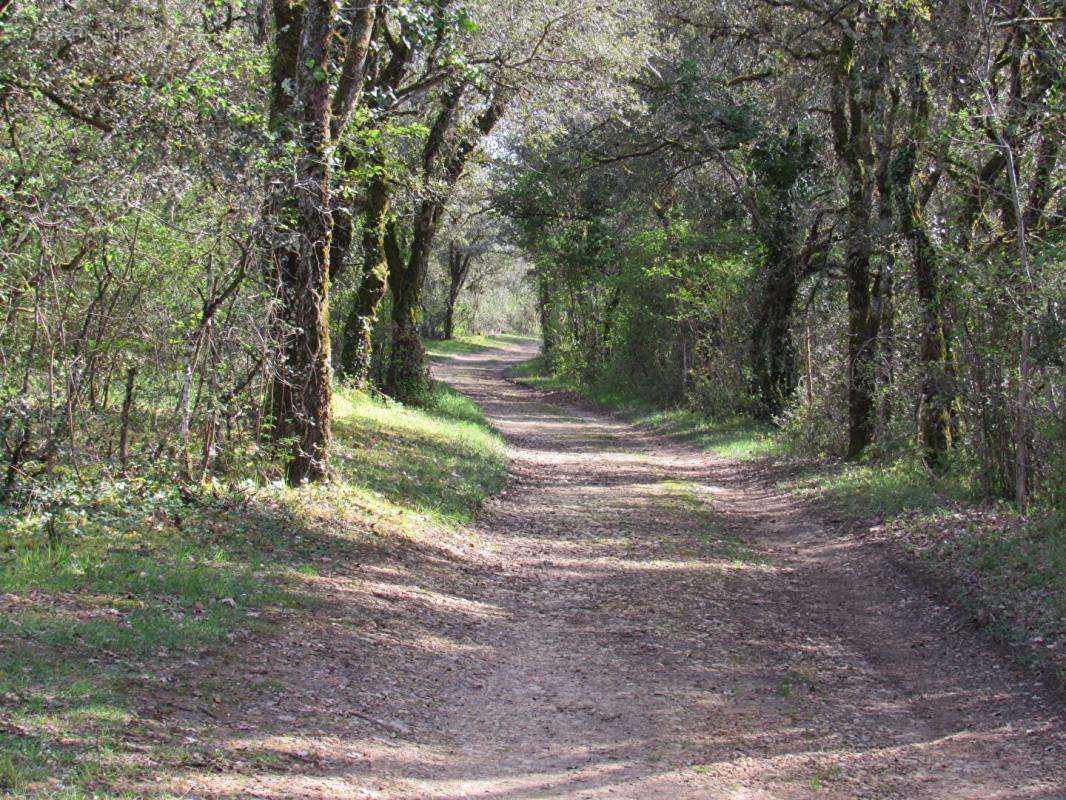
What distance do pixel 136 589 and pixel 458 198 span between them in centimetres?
1803

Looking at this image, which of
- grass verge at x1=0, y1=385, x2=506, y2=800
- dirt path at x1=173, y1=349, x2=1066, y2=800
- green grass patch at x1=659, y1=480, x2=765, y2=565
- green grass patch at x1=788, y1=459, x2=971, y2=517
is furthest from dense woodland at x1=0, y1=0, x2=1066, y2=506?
green grass patch at x1=659, y1=480, x2=765, y2=565

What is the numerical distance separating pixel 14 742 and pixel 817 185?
58.0 ft

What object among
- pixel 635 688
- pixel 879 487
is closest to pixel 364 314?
pixel 879 487

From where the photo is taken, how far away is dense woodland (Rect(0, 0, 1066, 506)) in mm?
7926

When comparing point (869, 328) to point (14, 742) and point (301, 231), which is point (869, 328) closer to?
point (301, 231)

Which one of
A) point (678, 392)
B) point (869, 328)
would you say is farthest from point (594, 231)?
point (869, 328)

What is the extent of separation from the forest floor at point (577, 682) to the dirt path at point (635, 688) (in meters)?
0.02

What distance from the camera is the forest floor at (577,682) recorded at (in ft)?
16.0

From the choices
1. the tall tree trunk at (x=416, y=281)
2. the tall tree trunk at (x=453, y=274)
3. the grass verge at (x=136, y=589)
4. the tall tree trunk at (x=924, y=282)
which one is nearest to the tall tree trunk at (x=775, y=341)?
the tall tree trunk at (x=924, y=282)

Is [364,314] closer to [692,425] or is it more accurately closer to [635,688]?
[692,425]

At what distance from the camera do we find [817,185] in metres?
18.8

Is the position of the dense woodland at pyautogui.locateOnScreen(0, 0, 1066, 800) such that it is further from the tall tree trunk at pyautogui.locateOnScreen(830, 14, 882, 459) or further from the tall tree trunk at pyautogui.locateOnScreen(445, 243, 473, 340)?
the tall tree trunk at pyautogui.locateOnScreen(445, 243, 473, 340)

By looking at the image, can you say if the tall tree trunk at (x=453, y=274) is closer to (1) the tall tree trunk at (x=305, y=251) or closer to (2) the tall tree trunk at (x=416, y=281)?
(2) the tall tree trunk at (x=416, y=281)

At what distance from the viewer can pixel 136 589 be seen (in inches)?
251
